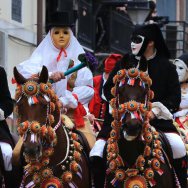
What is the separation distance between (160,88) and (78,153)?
4.31ft

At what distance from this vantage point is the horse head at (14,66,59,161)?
12.0m

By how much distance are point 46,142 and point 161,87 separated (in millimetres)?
1811

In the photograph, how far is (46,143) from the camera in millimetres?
12406

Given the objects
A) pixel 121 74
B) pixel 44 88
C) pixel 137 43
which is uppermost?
pixel 137 43

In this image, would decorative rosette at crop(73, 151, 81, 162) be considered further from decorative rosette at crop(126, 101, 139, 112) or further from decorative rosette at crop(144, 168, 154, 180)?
decorative rosette at crop(126, 101, 139, 112)

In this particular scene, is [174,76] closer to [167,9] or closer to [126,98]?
[126,98]

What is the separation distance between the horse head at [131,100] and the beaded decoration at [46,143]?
72 centimetres

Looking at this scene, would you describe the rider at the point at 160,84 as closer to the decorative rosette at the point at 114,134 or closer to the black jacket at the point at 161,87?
the black jacket at the point at 161,87

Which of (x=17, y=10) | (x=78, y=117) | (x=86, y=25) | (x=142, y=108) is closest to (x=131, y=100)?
(x=142, y=108)

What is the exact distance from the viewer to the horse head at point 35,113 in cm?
1203

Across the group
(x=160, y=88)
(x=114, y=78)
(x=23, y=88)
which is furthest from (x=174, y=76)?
(x=23, y=88)

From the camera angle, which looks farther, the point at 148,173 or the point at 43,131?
the point at 148,173

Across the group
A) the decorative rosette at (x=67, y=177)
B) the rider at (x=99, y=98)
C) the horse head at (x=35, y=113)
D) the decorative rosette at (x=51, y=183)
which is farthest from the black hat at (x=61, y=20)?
the decorative rosette at (x=51, y=183)

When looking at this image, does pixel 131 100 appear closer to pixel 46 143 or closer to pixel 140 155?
pixel 140 155
